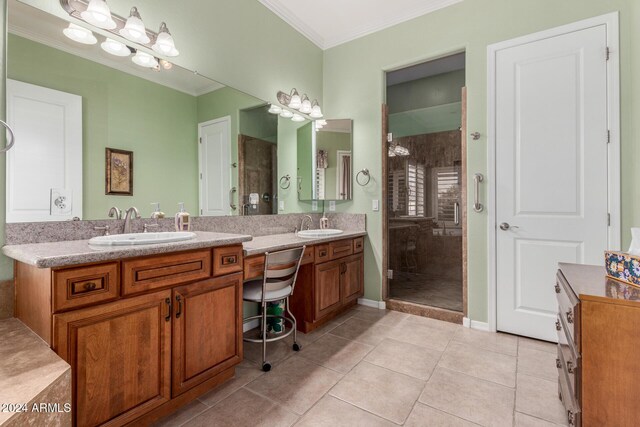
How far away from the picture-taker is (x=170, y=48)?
6.25ft

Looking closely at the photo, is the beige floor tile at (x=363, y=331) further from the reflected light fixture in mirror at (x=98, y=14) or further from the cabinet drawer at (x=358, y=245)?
the reflected light fixture in mirror at (x=98, y=14)

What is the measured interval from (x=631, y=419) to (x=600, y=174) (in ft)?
5.85

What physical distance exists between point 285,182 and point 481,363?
7.26 feet

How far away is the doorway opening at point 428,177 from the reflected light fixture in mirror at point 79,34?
10.2ft

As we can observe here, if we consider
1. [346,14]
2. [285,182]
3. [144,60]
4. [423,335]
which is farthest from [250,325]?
[346,14]

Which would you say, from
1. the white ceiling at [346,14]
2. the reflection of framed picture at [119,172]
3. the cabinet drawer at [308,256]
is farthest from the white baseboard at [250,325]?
the white ceiling at [346,14]

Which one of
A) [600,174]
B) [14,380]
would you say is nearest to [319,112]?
[600,174]

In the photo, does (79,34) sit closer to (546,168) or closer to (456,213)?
(546,168)

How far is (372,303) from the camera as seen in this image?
10.5ft

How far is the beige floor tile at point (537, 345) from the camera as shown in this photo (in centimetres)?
222

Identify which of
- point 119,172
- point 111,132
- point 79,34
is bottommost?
point 119,172

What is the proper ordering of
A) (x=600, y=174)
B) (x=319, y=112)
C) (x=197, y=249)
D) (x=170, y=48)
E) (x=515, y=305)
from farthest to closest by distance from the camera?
(x=319, y=112), (x=515, y=305), (x=600, y=174), (x=170, y=48), (x=197, y=249)

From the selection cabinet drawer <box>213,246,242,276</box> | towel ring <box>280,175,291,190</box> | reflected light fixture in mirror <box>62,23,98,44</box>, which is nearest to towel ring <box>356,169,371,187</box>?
towel ring <box>280,175,291,190</box>

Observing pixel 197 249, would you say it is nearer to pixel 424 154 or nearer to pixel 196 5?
pixel 196 5
